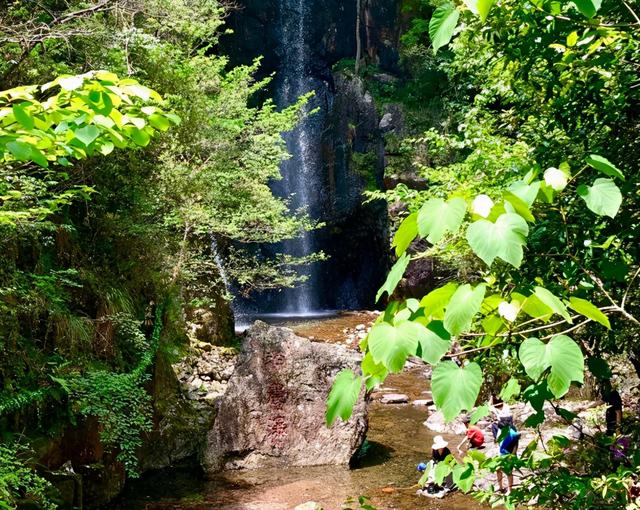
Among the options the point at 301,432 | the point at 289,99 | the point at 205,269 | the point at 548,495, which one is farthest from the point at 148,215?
the point at 289,99

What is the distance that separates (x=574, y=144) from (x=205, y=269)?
718 centimetres

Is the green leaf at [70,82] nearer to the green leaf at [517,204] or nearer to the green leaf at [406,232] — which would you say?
the green leaf at [406,232]

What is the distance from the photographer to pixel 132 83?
154 cm

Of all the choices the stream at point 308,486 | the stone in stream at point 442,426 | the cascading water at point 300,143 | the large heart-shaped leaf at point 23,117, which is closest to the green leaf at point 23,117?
the large heart-shaped leaf at point 23,117

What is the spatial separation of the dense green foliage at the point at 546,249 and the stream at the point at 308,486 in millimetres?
3785

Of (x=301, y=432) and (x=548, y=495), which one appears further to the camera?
(x=301, y=432)

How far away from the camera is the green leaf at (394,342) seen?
0.82 meters

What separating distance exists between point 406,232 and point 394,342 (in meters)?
0.21

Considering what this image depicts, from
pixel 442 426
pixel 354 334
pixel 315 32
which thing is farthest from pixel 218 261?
pixel 315 32

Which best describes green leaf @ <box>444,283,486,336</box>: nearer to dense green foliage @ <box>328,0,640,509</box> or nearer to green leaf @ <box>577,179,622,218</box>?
dense green foliage @ <box>328,0,640,509</box>

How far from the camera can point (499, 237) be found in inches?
32.8

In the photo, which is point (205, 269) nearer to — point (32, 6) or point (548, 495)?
point (32, 6)

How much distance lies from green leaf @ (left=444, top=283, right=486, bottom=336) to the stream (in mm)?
6114

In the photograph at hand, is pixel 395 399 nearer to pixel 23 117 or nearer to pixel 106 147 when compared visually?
pixel 106 147
